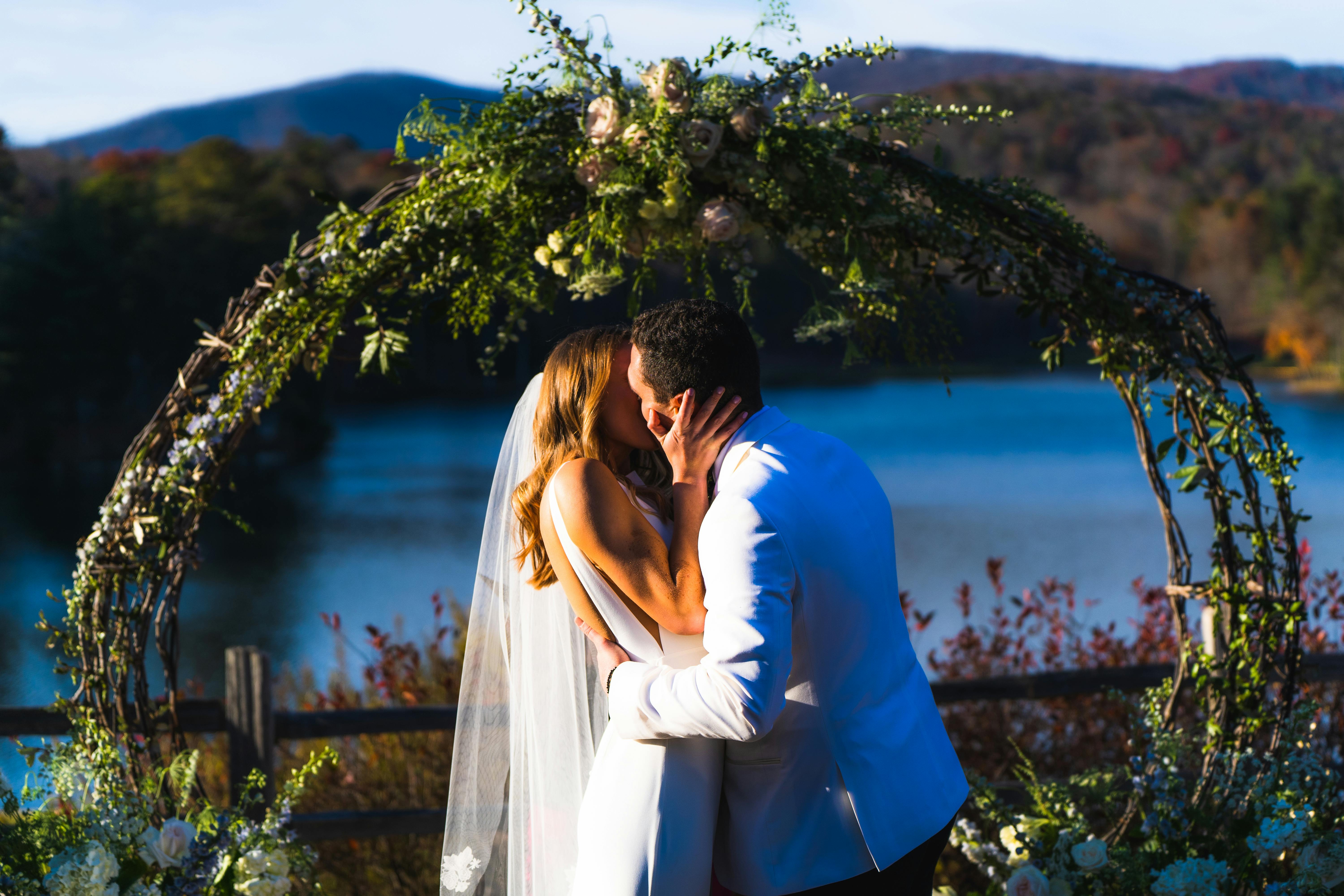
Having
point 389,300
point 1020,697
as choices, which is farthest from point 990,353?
point 389,300

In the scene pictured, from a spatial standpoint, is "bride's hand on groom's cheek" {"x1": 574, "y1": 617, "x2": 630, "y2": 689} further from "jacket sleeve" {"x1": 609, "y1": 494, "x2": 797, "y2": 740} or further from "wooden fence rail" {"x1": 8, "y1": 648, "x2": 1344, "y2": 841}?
"wooden fence rail" {"x1": 8, "y1": 648, "x2": 1344, "y2": 841}

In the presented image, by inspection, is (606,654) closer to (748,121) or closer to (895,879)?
(895,879)

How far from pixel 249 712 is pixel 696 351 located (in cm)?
273

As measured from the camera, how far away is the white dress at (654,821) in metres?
1.87

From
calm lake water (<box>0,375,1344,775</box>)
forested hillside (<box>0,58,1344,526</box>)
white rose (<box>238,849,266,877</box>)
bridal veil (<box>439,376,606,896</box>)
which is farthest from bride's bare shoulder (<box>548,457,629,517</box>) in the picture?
forested hillside (<box>0,58,1344,526</box>)

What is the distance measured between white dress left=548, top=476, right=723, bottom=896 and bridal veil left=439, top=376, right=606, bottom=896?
17.9 inches

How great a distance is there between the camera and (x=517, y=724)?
2562 mm

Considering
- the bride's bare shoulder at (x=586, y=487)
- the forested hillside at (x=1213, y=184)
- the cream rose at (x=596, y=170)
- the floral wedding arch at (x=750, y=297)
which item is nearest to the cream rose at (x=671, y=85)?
the floral wedding arch at (x=750, y=297)

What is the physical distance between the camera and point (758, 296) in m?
3.25

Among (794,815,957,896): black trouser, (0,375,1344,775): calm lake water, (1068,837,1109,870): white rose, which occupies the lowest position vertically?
(0,375,1344,775): calm lake water

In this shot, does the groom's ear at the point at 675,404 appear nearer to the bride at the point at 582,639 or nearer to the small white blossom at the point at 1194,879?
the bride at the point at 582,639

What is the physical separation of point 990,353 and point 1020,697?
55.4 feet

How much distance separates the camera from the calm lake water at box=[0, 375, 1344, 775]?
1453 centimetres

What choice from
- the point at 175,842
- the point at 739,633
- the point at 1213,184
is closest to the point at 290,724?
the point at 175,842
